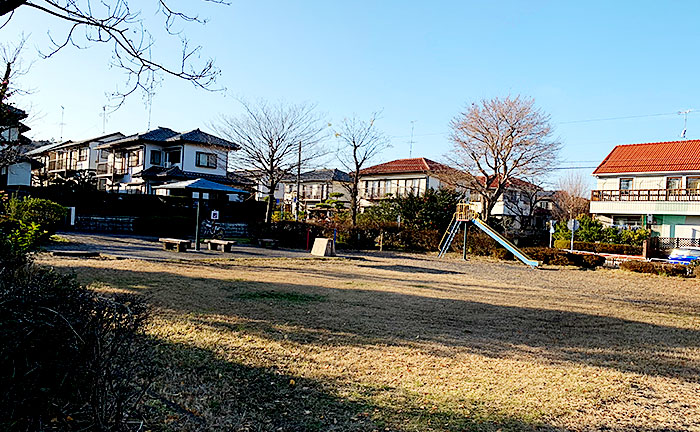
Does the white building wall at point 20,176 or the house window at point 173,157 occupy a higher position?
the house window at point 173,157

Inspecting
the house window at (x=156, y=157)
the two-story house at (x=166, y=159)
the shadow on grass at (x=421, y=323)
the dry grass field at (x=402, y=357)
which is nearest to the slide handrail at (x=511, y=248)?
the dry grass field at (x=402, y=357)

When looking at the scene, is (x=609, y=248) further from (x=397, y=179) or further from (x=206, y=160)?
(x=206, y=160)

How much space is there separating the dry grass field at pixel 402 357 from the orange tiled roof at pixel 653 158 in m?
23.8

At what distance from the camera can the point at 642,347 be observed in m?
6.20

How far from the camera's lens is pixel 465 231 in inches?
819

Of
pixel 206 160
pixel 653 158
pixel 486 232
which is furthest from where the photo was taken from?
pixel 206 160

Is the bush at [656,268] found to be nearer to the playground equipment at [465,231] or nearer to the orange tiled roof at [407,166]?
the playground equipment at [465,231]

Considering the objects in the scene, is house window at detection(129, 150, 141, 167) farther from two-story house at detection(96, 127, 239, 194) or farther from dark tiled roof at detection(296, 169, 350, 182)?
dark tiled roof at detection(296, 169, 350, 182)

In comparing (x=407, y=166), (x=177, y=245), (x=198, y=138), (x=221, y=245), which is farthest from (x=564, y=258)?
(x=198, y=138)

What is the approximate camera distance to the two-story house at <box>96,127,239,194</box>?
32.3 metres

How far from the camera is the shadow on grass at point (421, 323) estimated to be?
221 inches

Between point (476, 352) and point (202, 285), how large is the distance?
5052 mm

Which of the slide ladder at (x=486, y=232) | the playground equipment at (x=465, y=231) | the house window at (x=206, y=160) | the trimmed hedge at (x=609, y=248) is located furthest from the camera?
the house window at (x=206, y=160)

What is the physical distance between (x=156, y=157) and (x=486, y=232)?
2259 cm
